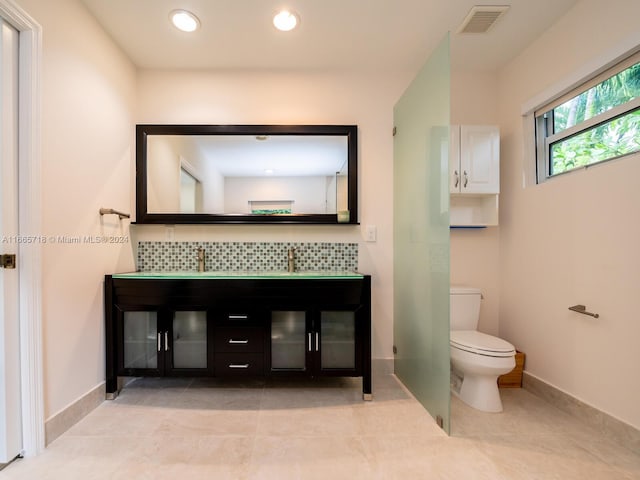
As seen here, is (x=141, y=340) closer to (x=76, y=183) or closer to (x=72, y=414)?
(x=72, y=414)

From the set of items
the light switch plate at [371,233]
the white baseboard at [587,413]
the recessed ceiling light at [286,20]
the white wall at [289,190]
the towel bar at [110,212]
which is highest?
the recessed ceiling light at [286,20]

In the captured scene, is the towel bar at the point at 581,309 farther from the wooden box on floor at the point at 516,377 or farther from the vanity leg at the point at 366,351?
the vanity leg at the point at 366,351

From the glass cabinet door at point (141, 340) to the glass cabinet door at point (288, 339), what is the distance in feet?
2.61

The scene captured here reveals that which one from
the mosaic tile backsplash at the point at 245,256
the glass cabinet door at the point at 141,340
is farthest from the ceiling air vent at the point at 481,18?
the glass cabinet door at the point at 141,340

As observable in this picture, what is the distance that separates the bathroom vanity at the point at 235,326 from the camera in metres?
1.89

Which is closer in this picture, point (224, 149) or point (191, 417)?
point (191, 417)

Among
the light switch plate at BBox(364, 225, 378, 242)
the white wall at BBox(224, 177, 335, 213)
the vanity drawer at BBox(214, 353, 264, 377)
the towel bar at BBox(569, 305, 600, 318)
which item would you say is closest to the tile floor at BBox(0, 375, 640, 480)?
the vanity drawer at BBox(214, 353, 264, 377)

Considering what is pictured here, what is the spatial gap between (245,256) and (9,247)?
1.31 meters

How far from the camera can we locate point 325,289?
6.22 feet

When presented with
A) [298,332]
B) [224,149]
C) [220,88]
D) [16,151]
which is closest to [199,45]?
[220,88]

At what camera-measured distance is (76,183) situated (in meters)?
1.66

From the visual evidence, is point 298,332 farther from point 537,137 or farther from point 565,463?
point 537,137

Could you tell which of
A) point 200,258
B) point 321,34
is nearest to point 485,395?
point 200,258

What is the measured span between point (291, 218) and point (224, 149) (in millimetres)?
788
